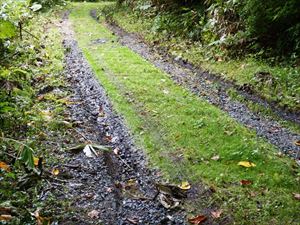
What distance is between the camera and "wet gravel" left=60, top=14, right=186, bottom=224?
5008 millimetres

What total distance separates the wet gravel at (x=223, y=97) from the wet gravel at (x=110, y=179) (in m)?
2.50

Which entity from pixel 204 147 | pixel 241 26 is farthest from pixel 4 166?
pixel 241 26

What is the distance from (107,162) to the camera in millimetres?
6238

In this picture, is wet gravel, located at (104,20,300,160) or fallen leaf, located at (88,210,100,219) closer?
fallen leaf, located at (88,210,100,219)

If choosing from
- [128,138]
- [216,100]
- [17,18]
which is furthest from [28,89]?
[17,18]

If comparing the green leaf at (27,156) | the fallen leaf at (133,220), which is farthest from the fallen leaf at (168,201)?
the green leaf at (27,156)

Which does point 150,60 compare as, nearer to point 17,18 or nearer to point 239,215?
point 17,18

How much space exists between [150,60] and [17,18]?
508 centimetres

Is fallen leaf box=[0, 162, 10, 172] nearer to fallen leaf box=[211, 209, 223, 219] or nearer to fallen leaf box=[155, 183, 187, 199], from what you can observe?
fallen leaf box=[155, 183, 187, 199]

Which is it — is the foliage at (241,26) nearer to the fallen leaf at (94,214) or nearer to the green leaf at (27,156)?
the fallen leaf at (94,214)

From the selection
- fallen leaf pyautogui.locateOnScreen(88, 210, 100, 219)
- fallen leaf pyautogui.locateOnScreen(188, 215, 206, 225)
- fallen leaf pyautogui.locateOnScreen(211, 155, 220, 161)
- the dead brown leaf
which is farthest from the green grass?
fallen leaf pyautogui.locateOnScreen(88, 210, 100, 219)

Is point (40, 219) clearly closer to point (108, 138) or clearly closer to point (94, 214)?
point (94, 214)

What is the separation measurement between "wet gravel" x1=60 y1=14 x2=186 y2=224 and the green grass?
0.95ft

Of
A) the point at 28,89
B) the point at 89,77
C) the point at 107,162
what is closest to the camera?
the point at 107,162
